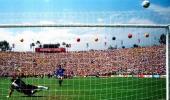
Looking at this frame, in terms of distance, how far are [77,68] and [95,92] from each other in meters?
1.28

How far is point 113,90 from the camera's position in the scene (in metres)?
14.7

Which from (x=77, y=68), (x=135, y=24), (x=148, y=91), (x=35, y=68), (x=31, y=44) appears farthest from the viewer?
(x=77, y=68)

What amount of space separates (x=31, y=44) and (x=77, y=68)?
567 centimetres

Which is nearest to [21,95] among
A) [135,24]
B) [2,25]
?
[2,25]

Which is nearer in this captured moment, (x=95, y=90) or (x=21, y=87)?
(x=95, y=90)

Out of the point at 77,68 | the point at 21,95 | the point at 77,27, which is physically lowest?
the point at 21,95

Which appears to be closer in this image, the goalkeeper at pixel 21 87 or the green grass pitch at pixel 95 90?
the green grass pitch at pixel 95 90

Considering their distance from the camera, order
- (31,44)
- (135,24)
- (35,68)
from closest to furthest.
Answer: (135,24) → (31,44) → (35,68)

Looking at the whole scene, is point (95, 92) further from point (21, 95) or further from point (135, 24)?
point (135, 24)

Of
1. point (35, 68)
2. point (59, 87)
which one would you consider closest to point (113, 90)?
point (59, 87)

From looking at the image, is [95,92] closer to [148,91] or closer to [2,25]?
[148,91]

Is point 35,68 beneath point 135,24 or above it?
beneath

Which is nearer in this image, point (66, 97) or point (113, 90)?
point (66, 97)

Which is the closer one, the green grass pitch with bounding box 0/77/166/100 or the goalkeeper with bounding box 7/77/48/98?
the green grass pitch with bounding box 0/77/166/100
